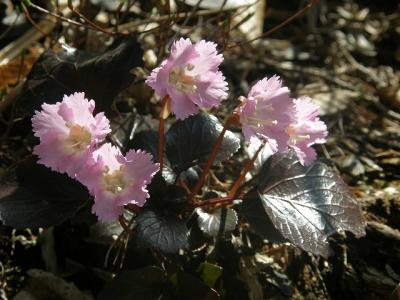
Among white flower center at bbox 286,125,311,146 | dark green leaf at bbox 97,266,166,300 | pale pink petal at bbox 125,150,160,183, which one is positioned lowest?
dark green leaf at bbox 97,266,166,300

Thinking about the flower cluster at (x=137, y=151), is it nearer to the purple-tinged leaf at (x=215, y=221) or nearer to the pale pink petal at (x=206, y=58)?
the pale pink petal at (x=206, y=58)

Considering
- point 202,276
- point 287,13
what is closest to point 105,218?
point 202,276

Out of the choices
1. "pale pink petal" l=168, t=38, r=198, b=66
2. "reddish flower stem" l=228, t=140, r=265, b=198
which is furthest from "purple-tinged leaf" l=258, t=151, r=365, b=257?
"pale pink petal" l=168, t=38, r=198, b=66

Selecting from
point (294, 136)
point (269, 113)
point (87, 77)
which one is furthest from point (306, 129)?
point (87, 77)

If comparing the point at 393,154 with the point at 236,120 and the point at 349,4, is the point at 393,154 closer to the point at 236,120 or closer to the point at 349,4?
the point at 236,120

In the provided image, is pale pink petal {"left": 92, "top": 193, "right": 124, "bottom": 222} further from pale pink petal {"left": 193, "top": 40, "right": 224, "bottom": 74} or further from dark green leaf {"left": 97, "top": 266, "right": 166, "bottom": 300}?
pale pink petal {"left": 193, "top": 40, "right": 224, "bottom": 74}

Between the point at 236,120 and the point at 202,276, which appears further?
the point at 202,276
